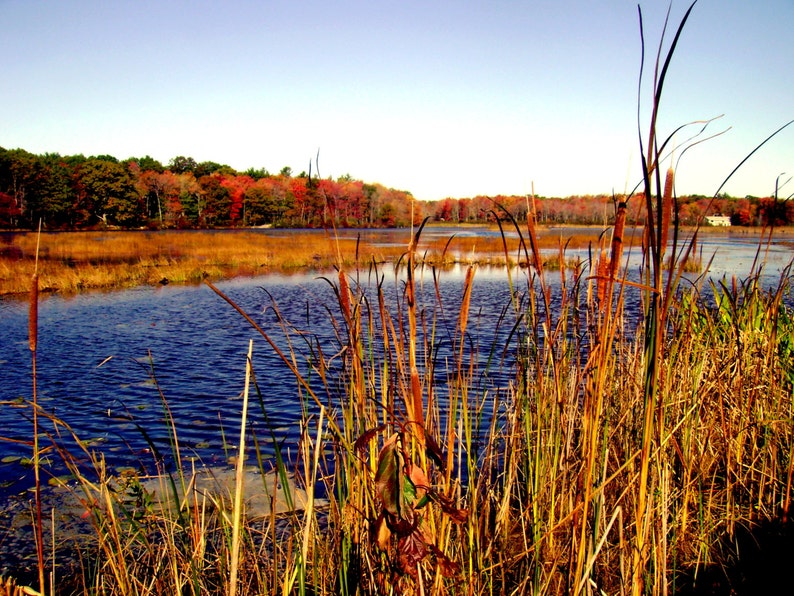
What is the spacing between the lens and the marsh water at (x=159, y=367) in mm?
6023

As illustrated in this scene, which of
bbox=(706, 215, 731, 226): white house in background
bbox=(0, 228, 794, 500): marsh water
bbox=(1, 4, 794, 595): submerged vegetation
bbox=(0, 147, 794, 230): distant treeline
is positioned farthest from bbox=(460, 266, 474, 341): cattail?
bbox=(706, 215, 731, 226): white house in background

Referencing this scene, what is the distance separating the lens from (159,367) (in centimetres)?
984

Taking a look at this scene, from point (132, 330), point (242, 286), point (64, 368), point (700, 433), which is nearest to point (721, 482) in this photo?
point (700, 433)

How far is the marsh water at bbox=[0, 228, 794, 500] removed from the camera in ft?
19.8

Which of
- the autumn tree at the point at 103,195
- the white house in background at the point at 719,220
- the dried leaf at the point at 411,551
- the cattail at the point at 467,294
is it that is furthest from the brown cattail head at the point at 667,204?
the white house in background at the point at 719,220

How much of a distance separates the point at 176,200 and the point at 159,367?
88.1 meters

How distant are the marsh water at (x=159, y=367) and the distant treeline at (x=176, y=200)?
27.1 meters

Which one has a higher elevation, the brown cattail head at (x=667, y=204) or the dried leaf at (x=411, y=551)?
the brown cattail head at (x=667, y=204)

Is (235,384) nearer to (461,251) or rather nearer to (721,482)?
(721,482)

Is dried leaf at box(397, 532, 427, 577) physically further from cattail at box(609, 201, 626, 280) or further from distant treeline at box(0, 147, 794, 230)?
distant treeline at box(0, 147, 794, 230)

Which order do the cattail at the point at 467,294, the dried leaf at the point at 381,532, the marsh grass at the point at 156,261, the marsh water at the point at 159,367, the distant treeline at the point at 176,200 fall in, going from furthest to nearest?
the distant treeline at the point at 176,200 < the marsh grass at the point at 156,261 < the marsh water at the point at 159,367 < the cattail at the point at 467,294 < the dried leaf at the point at 381,532

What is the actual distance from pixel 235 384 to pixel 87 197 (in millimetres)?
74107

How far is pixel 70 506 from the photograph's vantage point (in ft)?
16.1

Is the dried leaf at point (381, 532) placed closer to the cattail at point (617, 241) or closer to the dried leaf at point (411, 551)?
the dried leaf at point (411, 551)
